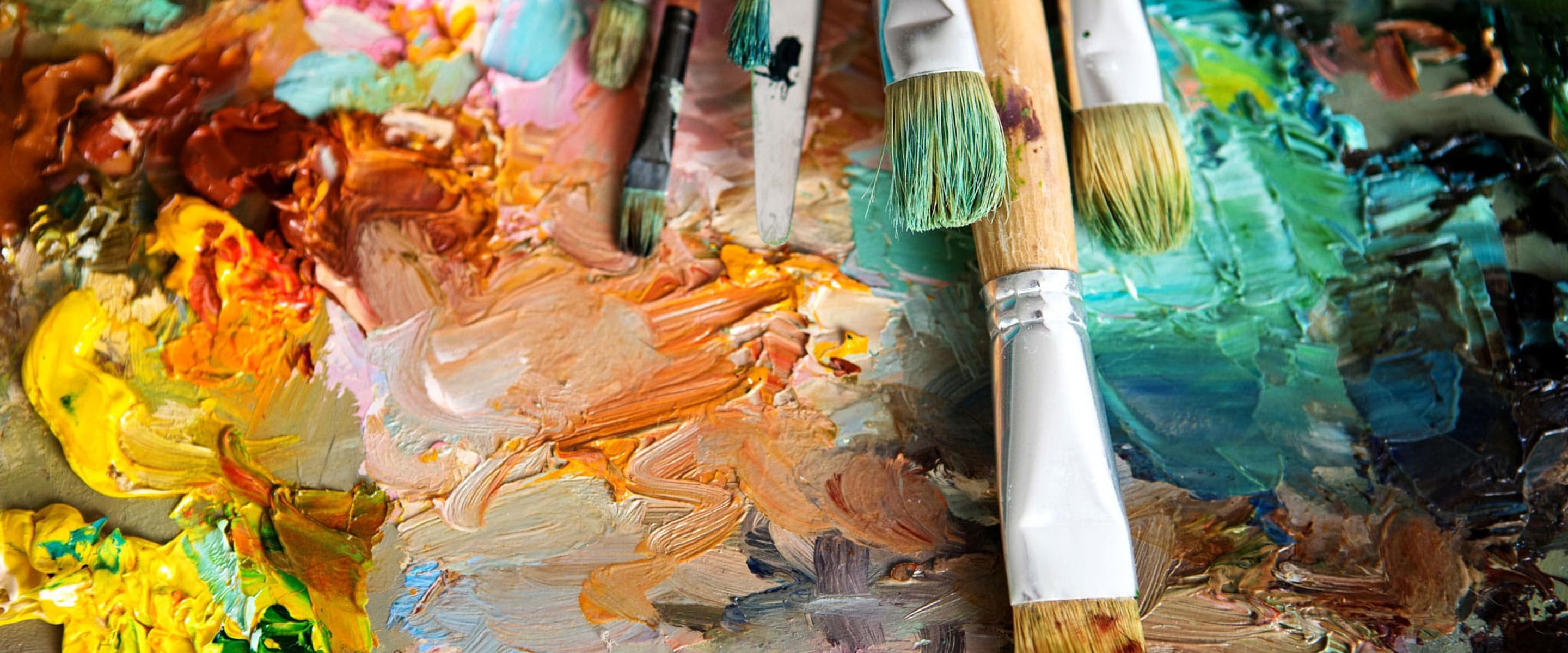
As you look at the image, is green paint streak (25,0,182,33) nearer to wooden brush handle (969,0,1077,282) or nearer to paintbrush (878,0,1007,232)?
paintbrush (878,0,1007,232)

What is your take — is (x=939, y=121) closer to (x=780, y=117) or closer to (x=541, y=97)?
(x=780, y=117)

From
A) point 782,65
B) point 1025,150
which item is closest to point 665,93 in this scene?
point 782,65

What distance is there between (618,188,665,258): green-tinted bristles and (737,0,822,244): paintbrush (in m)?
0.14

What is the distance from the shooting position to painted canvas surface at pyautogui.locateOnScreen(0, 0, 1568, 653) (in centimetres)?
105

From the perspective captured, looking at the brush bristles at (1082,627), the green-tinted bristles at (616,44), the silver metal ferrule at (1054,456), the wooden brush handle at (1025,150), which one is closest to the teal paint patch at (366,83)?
the green-tinted bristles at (616,44)

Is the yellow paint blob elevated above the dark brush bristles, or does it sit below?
below

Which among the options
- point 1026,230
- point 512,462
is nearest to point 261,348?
point 512,462

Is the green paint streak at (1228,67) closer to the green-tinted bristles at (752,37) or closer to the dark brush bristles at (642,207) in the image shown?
the green-tinted bristles at (752,37)

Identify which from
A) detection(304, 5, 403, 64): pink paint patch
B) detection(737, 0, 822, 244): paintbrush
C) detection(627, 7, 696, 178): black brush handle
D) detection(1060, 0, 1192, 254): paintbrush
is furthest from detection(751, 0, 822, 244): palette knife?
detection(304, 5, 403, 64): pink paint patch

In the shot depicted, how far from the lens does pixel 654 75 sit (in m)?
1.29

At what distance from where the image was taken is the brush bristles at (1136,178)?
1.16 meters

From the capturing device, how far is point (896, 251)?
1.22 metres

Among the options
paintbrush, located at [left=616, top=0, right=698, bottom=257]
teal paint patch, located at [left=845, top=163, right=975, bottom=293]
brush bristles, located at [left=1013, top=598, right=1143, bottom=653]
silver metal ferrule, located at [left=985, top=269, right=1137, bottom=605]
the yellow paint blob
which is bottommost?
the yellow paint blob

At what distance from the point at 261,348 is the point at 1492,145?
1.64m
